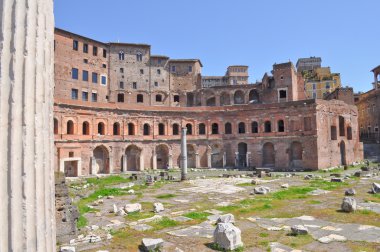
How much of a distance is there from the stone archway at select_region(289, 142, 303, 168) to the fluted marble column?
112 ft

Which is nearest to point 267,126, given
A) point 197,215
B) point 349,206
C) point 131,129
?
point 131,129

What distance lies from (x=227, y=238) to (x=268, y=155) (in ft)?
97.0

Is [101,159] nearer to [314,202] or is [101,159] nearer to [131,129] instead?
[131,129]

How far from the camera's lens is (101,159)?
112 ft

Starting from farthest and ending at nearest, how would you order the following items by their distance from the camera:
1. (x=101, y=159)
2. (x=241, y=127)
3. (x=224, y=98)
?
(x=224, y=98) → (x=241, y=127) → (x=101, y=159)

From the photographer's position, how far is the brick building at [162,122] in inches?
1275

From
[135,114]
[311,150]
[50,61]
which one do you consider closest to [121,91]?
[135,114]

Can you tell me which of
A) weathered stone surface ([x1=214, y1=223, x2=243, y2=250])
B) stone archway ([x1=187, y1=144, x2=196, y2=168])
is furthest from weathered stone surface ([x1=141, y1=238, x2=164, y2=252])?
stone archway ([x1=187, y1=144, x2=196, y2=168])

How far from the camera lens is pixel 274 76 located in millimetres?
42188

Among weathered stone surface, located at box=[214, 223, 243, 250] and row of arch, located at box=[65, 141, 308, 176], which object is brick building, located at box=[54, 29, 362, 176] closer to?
row of arch, located at box=[65, 141, 308, 176]

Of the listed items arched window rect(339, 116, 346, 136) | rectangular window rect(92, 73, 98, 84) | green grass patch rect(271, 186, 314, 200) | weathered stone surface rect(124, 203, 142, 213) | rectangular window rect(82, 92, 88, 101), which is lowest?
green grass patch rect(271, 186, 314, 200)

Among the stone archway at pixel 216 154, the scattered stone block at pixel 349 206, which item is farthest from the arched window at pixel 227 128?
the scattered stone block at pixel 349 206

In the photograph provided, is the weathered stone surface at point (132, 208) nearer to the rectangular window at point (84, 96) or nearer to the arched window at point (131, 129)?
the arched window at point (131, 129)

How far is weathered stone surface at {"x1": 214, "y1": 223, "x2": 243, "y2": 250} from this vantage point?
26.8 ft
